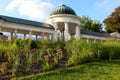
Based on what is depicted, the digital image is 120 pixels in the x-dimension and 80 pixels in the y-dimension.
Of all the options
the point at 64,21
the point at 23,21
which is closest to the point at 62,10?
the point at 64,21

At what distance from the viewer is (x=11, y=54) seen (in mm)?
10453

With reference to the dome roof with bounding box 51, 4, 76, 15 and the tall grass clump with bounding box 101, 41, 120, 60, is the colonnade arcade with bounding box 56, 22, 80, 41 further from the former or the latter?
the tall grass clump with bounding box 101, 41, 120, 60

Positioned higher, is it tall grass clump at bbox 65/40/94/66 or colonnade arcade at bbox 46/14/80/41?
colonnade arcade at bbox 46/14/80/41

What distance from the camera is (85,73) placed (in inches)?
352

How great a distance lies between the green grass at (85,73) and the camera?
8.28m

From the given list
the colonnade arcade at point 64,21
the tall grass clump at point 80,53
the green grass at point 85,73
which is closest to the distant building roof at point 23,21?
the colonnade arcade at point 64,21

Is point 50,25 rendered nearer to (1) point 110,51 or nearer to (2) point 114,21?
(1) point 110,51

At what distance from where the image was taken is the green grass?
326 inches

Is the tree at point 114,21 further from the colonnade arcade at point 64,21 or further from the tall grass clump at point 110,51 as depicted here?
the tall grass clump at point 110,51

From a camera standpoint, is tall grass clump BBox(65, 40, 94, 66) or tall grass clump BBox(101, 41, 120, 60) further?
tall grass clump BBox(101, 41, 120, 60)

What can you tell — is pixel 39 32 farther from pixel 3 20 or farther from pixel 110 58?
pixel 110 58

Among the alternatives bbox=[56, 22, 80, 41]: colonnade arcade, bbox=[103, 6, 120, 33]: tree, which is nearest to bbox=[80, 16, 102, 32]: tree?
bbox=[103, 6, 120, 33]: tree

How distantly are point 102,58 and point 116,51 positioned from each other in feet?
3.34

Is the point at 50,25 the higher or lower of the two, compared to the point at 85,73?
higher
